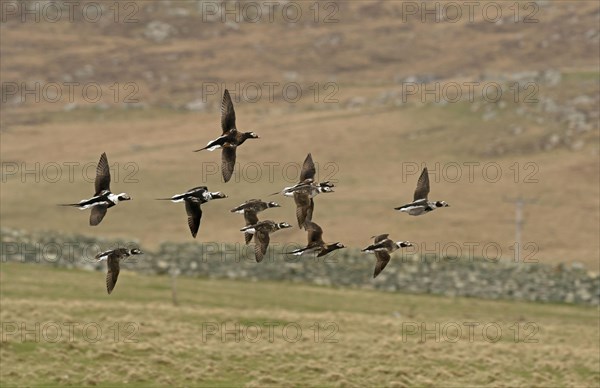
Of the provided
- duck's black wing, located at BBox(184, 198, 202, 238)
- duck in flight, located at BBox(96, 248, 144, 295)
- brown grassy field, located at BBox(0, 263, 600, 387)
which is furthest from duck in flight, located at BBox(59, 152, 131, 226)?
brown grassy field, located at BBox(0, 263, 600, 387)

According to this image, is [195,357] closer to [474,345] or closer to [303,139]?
[474,345]

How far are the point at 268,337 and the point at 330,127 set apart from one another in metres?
73.9

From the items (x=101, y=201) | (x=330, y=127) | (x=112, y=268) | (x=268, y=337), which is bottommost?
(x=268, y=337)

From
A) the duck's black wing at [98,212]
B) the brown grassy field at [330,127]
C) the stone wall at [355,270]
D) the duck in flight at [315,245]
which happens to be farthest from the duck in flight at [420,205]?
the brown grassy field at [330,127]

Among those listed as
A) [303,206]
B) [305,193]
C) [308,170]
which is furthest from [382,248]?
[308,170]

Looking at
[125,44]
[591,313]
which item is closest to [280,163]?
[591,313]

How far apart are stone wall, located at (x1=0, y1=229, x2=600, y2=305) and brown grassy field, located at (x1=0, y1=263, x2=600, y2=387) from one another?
1796mm

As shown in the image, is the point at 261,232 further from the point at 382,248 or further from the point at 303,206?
the point at 382,248

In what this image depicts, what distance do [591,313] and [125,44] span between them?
11941cm

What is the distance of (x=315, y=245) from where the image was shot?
68.1 ft

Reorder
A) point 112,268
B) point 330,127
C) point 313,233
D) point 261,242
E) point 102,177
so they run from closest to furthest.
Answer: point 102,177 → point 112,268 → point 313,233 → point 261,242 → point 330,127

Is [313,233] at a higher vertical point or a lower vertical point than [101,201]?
lower

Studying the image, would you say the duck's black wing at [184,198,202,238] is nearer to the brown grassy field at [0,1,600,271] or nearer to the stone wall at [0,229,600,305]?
the stone wall at [0,229,600,305]

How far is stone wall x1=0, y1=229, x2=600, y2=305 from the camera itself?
63.7 metres
